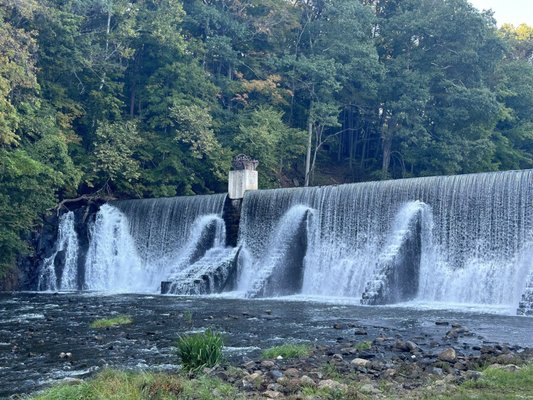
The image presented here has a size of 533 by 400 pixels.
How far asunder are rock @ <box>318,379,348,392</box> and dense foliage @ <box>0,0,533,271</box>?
20985 millimetres

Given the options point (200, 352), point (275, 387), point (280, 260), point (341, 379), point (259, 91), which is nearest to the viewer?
point (275, 387)

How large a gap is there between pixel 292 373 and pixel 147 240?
67.6ft

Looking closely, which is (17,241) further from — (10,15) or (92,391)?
(92,391)

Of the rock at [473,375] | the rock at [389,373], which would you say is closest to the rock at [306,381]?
the rock at [389,373]

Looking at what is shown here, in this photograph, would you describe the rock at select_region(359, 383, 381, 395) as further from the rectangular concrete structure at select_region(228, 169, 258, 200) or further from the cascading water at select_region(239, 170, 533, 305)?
the rectangular concrete structure at select_region(228, 169, 258, 200)

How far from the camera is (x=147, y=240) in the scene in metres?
28.3

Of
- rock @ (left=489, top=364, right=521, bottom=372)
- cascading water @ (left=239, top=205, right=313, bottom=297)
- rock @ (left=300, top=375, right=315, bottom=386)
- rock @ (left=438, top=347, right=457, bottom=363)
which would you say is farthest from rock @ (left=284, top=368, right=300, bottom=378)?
cascading water @ (left=239, top=205, right=313, bottom=297)

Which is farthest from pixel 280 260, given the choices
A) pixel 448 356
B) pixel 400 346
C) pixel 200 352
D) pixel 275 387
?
pixel 275 387

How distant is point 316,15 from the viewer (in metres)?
39.0

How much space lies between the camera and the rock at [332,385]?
291 inches

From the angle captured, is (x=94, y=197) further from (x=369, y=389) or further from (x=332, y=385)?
(x=369, y=389)

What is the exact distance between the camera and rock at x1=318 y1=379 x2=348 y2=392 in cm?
739

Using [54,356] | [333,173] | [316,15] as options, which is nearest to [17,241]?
[54,356]

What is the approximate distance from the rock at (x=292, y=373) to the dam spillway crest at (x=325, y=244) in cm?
943
